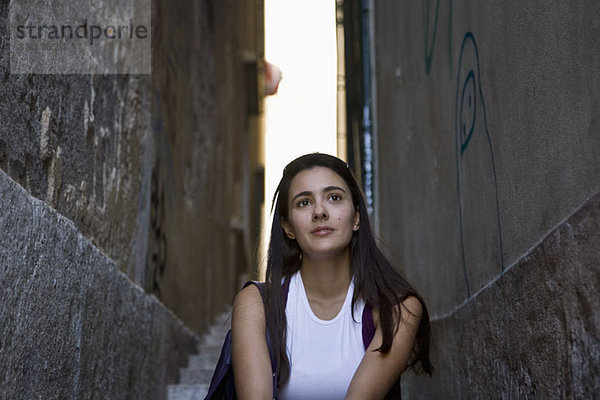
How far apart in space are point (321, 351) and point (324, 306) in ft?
0.58

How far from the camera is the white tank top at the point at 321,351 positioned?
97.3 inches

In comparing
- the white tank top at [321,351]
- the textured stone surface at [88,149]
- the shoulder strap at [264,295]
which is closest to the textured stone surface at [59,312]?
the textured stone surface at [88,149]

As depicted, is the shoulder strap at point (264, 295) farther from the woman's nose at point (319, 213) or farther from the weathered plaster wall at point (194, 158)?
the weathered plaster wall at point (194, 158)

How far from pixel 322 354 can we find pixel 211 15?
614 centimetres

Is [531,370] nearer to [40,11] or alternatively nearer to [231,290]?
[40,11]

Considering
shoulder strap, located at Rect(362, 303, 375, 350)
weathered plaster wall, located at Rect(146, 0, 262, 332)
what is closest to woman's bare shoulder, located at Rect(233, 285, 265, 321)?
shoulder strap, located at Rect(362, 303, 375, 350)

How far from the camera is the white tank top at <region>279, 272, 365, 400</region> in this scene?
247 centimetres

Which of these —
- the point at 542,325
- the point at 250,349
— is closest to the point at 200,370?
the point at 250,349

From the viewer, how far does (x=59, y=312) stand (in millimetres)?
2275

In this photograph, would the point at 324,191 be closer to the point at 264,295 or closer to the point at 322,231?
the point at 322,231

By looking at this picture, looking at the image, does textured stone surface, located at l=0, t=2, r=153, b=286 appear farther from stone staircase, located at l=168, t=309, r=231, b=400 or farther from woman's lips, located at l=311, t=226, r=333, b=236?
woman's lips, located at l=311, t=226, r=333, b=236

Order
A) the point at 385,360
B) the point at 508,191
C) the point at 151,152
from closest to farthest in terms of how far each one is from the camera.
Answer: the point at 508,191 < the point at 385,360 < the point at 151,152

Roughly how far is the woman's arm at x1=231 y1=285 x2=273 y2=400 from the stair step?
161cm

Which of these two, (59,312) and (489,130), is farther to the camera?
(489,130)
